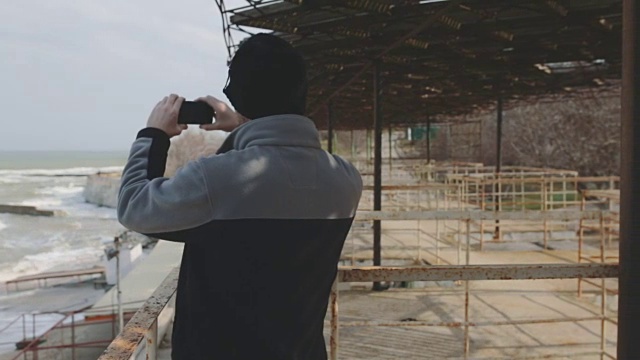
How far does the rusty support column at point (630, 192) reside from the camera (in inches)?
75.8

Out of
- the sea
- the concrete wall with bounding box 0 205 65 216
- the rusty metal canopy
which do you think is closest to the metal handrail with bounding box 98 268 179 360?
the rusty metal canopy

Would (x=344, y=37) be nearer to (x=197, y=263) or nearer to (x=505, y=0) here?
(x=505, y=0)

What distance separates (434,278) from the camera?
6.81 feet

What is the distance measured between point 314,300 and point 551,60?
8.77 metres

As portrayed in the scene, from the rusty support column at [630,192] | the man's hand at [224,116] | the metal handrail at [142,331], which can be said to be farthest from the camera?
the rusty support column at [630,192]

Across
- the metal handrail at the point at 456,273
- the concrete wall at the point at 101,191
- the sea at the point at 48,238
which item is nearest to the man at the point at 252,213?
the metal handrail at the point at 456,273

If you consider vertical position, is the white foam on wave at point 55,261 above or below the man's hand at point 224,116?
below

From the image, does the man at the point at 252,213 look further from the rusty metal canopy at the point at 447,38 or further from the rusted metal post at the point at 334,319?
the rusty metal canopy at the point at 447,38

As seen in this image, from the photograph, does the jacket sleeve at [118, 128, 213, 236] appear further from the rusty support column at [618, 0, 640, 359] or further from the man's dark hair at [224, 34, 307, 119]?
the rusty support column at [618, 0, 640, 359]

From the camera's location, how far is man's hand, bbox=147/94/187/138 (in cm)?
105

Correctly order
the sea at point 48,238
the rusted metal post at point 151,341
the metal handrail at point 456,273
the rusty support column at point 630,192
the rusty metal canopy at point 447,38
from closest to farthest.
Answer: the rusted metal post at point 151,341 → the rusty support column at point 630,192 → the metal handrail at point 456,273 → the rusty metal canopy at point 447,38 → the sea at point 48,238

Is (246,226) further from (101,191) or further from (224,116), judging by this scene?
(101,191)

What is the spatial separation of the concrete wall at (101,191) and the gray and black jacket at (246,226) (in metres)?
45.9

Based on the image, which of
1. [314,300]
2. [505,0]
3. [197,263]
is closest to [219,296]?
[197,263]
